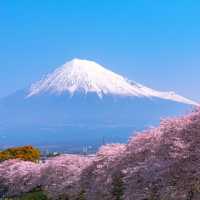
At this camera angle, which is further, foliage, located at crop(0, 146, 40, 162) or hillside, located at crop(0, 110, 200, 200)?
foliage, located at crop(0, 146, 40, 162)

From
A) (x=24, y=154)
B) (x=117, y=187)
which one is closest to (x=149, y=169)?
(x=117, y=187)

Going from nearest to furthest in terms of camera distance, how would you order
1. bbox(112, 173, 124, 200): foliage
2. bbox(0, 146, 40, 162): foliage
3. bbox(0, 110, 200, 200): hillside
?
bbox(0, 110, 200, 200): hillside
bbox(112, 173, 124, 200): foliage
bbox(0, 146, 40, 162): foliage

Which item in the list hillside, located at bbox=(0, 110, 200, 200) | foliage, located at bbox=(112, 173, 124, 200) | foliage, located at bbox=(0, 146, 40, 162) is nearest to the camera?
hillside, located at bbox=(0, 110, 200, 200)

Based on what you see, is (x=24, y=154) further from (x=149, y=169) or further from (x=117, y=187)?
(x=149, y=169)

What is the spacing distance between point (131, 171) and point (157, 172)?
2142 mm

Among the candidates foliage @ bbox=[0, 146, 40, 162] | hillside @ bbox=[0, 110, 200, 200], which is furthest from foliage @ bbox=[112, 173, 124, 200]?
foliage @ bbox=[0, 146, 40, 162]

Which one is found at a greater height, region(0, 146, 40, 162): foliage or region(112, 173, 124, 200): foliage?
region(0, 146, 40, 162): foliage

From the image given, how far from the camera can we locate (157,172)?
60.1 feet

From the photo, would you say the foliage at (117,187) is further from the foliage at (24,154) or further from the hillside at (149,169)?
the foliage at (24,154)

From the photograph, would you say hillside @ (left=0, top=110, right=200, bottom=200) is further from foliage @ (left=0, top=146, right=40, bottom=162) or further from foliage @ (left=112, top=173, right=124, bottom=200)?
foliage @ (left=0, top=146, right=40, bottom=162)

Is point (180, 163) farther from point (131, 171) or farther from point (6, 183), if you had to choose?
point (6, 183)

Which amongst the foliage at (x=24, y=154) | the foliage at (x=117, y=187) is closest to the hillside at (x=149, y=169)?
the foliage at (x=117, y=187)

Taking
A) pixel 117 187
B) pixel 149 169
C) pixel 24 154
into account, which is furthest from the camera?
pixel 24 154

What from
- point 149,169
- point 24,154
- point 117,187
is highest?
point 24,154
